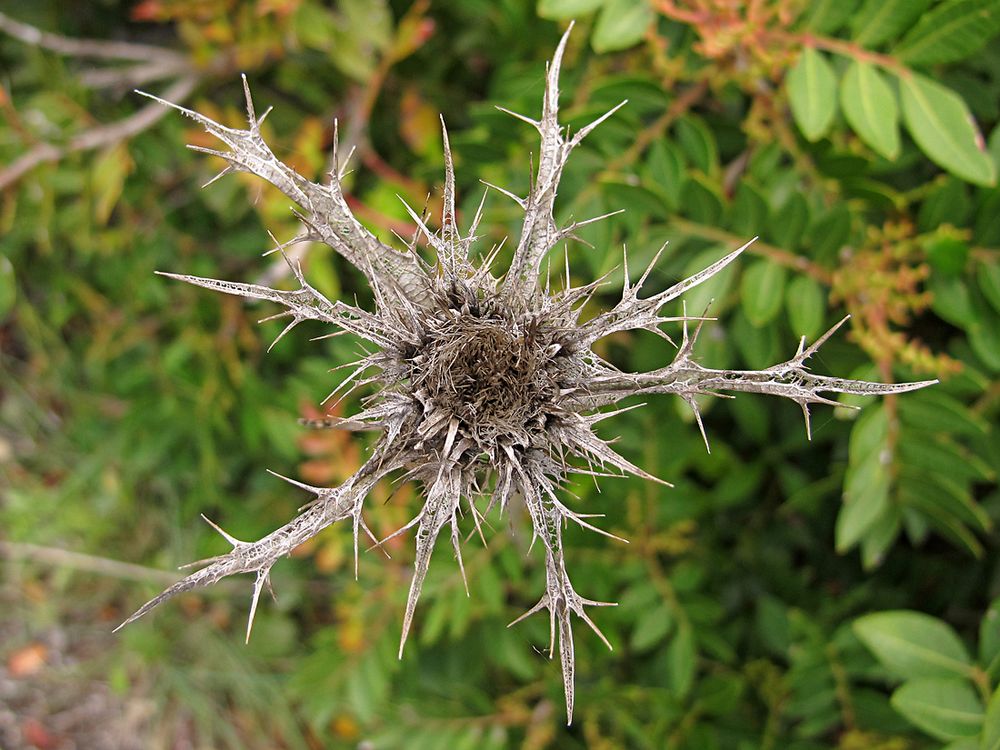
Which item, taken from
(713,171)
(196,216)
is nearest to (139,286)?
(196,216)

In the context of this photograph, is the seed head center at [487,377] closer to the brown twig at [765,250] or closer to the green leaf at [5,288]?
the brown twig at [765,250]

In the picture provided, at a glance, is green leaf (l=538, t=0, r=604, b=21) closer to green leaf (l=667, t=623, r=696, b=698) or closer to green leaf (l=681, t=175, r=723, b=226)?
green leaf (l=681, t=175, r=723, b=226)

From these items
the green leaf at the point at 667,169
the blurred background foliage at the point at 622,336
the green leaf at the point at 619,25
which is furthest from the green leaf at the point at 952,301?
the green leaf at the point at 619,25

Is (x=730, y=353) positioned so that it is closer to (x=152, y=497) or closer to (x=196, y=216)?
(x=196, y=216)

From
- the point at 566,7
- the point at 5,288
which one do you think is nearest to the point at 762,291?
the point at 566,7

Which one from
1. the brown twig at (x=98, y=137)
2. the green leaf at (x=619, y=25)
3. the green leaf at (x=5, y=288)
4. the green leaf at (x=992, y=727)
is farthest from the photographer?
the green leaf at (x=5, y=288)

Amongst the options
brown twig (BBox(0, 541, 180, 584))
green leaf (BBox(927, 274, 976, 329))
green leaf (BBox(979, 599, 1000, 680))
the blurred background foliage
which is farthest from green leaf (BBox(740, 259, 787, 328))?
brown twig (BBox(0, 541, 180, 584))

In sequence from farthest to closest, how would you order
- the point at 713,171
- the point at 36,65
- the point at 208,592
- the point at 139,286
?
the point at 208,592 < the point at 139,286 < the point at 36,65 < the point at 713,171

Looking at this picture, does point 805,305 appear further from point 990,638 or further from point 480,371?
point 480,371
